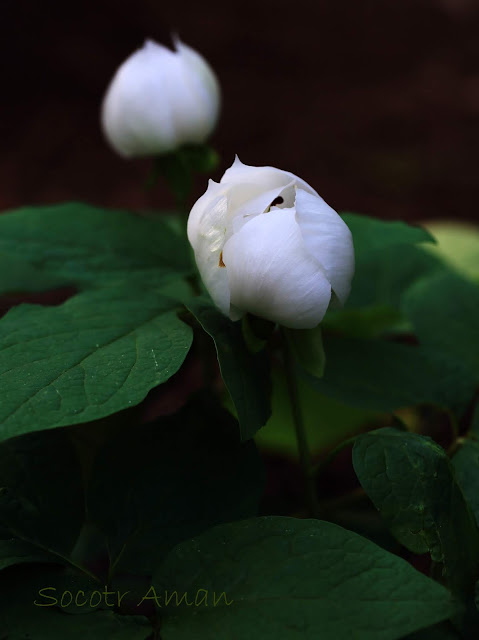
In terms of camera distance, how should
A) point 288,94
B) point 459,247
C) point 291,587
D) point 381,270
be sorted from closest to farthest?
point 291,587
point 381,270
point 459,247
point 288,94

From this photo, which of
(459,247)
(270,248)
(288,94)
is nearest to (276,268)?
(270,248)

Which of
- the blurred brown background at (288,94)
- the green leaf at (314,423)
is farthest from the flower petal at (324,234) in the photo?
the blurred brown background at (288,94)

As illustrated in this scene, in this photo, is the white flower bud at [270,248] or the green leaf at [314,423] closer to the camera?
the white flower bud at [270,248]

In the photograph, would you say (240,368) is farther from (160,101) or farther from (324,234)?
(160,101)

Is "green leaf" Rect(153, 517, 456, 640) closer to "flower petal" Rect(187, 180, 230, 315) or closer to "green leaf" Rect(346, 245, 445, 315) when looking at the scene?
"flower petal" Rect(187, 180, 230, 315)

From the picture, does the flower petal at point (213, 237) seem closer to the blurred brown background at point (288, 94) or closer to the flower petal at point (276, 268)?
the flower petal at point (276, 268)

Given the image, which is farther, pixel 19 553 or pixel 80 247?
pixel 80 247

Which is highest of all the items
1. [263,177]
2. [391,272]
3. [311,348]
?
[263,177]
